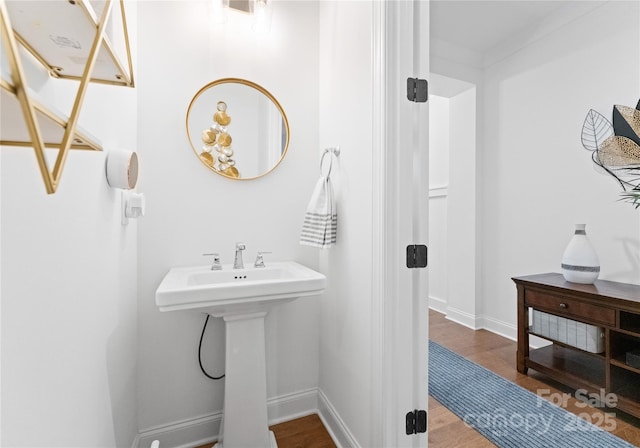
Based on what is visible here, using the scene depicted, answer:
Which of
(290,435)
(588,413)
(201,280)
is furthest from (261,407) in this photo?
(588,413)

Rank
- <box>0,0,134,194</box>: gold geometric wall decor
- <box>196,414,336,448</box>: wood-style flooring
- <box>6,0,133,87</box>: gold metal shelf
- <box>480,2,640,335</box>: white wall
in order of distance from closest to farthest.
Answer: <box>0,0,134,194</box>: gold geometric wall decor, <box>6,0,133,87</box>: gold metal shelf, <box>196,414,336,448</box>: wood-style flooring, <box>480,2,640,335</box>: white wall

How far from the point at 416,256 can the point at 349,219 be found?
1.32ft

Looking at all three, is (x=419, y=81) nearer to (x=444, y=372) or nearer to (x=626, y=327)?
(x=626, y=327)

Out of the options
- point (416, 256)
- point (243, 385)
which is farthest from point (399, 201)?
point (243, 385)

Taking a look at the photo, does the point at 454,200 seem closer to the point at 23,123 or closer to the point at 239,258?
the point at 239,258

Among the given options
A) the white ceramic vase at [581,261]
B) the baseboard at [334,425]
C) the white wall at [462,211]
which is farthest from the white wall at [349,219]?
the white wall at [462,211]

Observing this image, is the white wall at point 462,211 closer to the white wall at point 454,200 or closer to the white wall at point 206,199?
the white wall at point 454,200

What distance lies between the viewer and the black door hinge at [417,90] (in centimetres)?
122

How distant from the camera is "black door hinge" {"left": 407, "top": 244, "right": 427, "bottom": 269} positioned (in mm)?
1224

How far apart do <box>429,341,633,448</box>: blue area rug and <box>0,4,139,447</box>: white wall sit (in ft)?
5.69

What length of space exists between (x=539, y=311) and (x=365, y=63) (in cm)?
201

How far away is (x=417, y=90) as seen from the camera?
1229mm

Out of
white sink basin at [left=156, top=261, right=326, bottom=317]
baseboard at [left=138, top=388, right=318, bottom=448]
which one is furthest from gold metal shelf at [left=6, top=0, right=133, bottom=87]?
baseboard at [left=138, top=388, right=318, bottom=448]

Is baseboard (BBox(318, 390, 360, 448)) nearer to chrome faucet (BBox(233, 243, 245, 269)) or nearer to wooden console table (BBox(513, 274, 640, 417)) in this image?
chrome faucet (BBox(233, 243, 245, 269))
